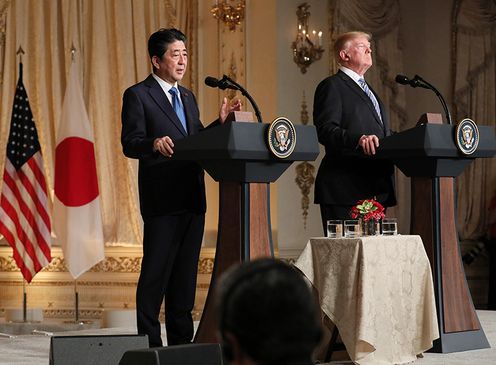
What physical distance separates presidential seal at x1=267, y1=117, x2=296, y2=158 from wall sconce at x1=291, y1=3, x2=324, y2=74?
15.6ft

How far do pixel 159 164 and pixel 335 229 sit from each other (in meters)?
0.90

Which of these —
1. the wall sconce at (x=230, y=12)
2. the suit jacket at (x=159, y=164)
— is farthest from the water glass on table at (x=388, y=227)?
the wall sconce at (x=230, y=12)

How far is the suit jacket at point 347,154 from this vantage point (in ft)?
17.7

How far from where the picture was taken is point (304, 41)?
9.44 metres

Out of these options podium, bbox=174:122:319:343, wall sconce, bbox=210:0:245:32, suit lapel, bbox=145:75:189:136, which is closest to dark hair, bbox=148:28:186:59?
suit lapel, bbox=145:75:189:136

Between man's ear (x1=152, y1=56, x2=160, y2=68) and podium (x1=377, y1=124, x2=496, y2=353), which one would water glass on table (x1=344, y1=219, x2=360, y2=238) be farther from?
man's ear (x1=152, y1=56, x2=160, y2=68)

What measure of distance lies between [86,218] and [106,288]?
997 millimetres

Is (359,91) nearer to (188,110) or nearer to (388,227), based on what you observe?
(388,227)

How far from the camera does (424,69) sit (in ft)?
35.1

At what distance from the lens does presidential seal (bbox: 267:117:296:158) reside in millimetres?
4633

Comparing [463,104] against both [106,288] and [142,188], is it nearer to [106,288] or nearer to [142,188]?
[106,288]

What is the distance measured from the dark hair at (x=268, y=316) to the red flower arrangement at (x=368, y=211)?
367 cm

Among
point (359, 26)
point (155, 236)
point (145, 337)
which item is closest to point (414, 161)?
point (155, 236)

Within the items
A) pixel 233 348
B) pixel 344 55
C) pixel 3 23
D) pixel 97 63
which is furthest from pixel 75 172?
pixel 233 348
